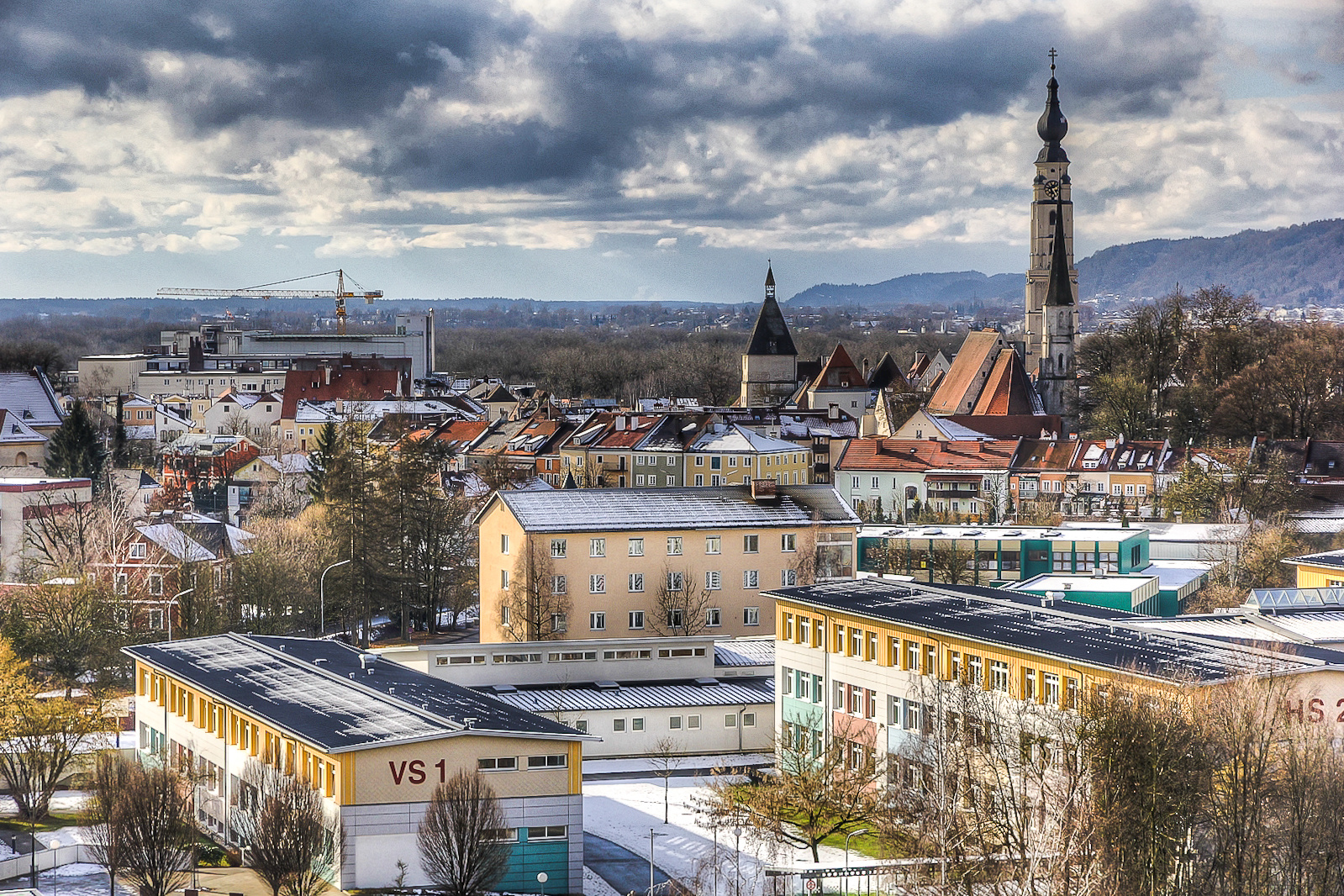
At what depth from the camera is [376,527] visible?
63.3 metres

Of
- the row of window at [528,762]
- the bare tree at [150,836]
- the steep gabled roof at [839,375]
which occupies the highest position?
the steep gabled roof at [839,375]

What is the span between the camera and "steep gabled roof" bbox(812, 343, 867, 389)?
128 metres

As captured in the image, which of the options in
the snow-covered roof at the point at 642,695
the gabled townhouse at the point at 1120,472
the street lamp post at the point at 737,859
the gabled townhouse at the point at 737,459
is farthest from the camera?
the gabled townhouse at the point at 737,459

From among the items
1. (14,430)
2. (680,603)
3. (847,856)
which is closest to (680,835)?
(847,856)

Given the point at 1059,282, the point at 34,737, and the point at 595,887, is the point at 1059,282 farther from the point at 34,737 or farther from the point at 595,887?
the point at 595,887

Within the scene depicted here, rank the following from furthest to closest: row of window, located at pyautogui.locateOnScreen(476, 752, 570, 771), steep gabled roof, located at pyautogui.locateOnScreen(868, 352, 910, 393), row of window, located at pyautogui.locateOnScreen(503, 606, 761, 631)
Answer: steep gabled roof, located at pyautogui.locateOnScreen(868, 352, 910, 393)
row of window, located at pyautogui.locateOnScreen(503, 606, 761, 631)
row of window, located at pyautogui.locateOnScreen(476, 752, 570, 771)

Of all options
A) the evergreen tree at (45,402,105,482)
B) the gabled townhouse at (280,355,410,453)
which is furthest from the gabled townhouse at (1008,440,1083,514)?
the gabled townhouse at (280,355,410,453)

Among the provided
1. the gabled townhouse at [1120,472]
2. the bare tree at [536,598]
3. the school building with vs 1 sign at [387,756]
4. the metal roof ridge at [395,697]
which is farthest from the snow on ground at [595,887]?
the gabled townhouse at [1120,472]

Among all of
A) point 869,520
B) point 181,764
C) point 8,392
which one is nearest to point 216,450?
point 8,392

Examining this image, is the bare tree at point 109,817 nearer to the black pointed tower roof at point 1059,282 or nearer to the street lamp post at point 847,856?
the street lamp post at point 847,856

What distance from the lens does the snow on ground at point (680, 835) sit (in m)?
30.7

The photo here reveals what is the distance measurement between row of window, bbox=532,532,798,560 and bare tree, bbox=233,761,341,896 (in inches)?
977

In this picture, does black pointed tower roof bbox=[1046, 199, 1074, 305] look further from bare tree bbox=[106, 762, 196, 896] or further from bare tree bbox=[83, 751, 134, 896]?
bare tree bbox=[106, 762, 196, 896]

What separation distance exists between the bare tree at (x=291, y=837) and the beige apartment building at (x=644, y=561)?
Result: 23957 mm
